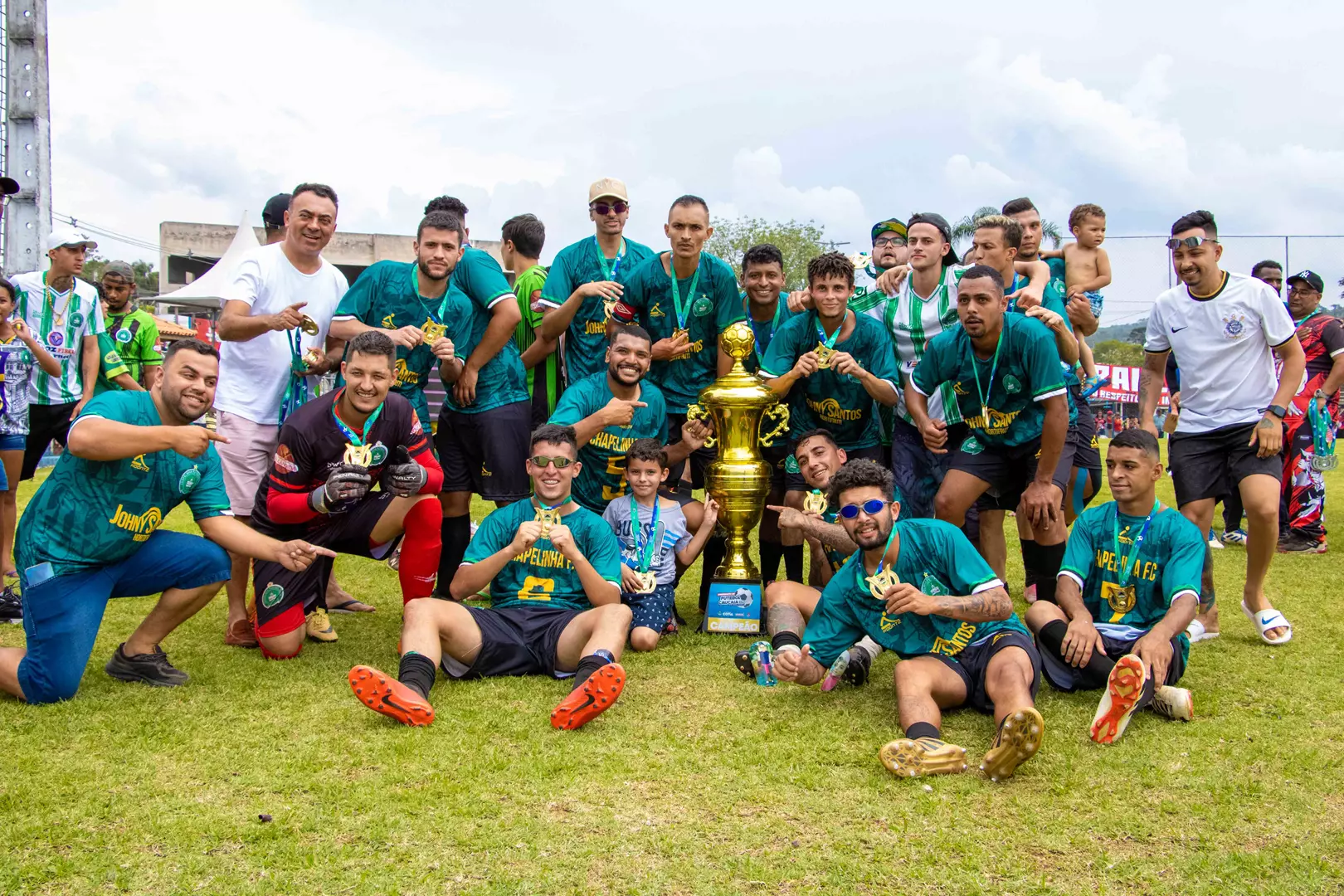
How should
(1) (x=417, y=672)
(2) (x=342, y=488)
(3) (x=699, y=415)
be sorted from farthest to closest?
1. (3) (x=699, y=415)
2. (2) (x=342, y=488)
3. (1) (x=417, y=672)

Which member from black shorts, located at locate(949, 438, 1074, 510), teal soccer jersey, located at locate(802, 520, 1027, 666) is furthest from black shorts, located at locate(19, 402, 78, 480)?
black shorts, located at locate(949, 438, 1074, 510)

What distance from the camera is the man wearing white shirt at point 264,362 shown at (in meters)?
5.52

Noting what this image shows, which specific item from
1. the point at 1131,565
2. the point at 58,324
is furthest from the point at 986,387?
the point at 58,324

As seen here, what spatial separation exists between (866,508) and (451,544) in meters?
2.81

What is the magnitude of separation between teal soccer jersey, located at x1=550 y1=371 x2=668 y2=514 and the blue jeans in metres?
2.04

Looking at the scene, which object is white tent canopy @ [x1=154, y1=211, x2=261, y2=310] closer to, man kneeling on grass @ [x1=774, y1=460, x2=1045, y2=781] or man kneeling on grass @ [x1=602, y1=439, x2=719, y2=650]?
man kneeling on grass @ [x1=602, y1=439, x2=719, y2=650]

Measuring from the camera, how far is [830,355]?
5.58 meters

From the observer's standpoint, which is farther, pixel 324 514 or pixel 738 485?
pixel 738 485

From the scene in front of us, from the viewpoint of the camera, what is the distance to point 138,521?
444 centimetres

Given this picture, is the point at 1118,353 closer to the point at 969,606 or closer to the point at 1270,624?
the point at 1270,624

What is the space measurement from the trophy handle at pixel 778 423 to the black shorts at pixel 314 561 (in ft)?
7.11

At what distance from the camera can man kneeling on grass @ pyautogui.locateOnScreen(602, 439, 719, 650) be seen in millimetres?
5418

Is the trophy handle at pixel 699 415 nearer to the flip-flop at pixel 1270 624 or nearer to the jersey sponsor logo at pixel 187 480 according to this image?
the jersey sponsor logo at pixel 187 480

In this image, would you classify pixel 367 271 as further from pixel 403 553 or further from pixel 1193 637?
pixel 1193 637
